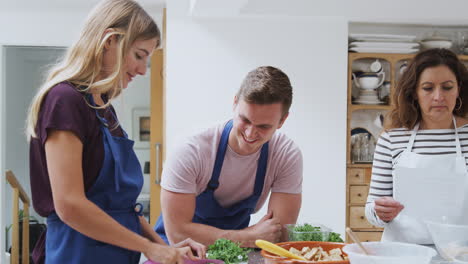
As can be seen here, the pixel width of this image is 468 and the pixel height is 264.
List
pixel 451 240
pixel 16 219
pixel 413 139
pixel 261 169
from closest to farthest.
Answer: pixel 451 240 < pixel 261 169 < pixel 413 139 < pixel 16 219

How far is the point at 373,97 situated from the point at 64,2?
2693 mm

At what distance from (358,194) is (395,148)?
2424 mm

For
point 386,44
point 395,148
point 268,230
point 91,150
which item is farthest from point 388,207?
point 386,44

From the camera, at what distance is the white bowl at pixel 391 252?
1.13m

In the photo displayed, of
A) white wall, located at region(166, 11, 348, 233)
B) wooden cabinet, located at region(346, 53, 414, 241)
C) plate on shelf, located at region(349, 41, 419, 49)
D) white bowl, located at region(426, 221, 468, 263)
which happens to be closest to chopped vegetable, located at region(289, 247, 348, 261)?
white bowl, located at region(426, 221, 468, 263)

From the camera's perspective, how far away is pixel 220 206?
5.96ft

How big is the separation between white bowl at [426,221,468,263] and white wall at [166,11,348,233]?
2975 millimetres

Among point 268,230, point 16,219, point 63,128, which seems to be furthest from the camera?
point 16,219

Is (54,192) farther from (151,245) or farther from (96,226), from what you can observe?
(151,245)

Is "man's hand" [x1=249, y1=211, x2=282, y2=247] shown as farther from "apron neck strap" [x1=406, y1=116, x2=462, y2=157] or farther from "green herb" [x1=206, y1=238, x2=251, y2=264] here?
"apron neck strap" [x1=406, y1=116, x2=462, y2=157]

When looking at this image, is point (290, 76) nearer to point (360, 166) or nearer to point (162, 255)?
point (360, 166)

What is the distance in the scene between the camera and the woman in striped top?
1.98m

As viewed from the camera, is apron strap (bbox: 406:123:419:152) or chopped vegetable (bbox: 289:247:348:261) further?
apron strap (bbox: 406:123:419:152)

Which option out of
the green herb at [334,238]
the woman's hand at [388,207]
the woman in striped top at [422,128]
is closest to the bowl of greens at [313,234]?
the green herb at [334,238]
